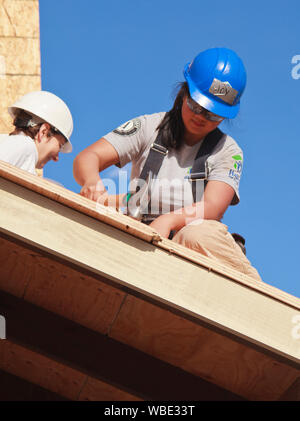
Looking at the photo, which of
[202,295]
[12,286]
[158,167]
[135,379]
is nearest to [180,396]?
[135,379]

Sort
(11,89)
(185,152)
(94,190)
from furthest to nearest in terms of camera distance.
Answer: (11,89), (185,152), (94,190)

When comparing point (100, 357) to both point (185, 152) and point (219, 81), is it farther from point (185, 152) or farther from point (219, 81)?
point (219, 81)

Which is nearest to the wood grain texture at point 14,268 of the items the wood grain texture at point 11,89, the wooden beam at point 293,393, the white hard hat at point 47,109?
the wooden beam at point 293,393

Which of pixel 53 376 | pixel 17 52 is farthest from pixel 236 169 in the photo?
pixel 17 52

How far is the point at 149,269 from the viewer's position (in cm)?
183

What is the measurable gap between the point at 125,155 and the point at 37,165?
2.13 feet

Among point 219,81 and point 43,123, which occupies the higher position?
point 219,81

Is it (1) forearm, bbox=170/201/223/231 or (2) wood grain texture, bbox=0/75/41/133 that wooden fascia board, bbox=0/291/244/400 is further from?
(2) wood grain texture, bbox=0/75/41/133

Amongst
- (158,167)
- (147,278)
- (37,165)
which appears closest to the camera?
(147,278)

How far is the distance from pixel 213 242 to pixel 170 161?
859 mm

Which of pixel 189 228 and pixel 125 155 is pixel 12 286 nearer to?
pixel 189 228

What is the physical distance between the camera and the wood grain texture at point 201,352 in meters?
2.29

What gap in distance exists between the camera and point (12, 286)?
2.43 metres

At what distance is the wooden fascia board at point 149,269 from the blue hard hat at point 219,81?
5.30ft
